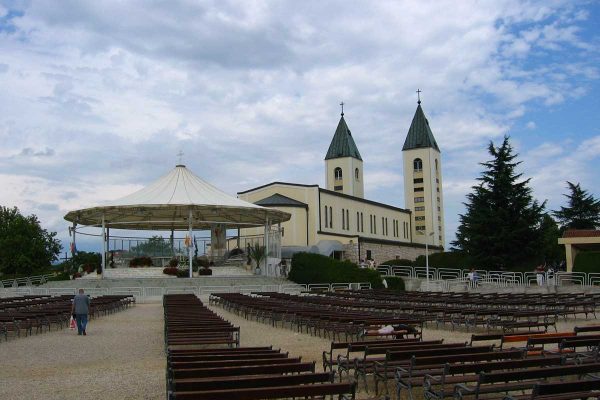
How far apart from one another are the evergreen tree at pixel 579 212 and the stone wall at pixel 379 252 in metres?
16.5

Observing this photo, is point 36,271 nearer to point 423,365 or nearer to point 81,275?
point 81,275

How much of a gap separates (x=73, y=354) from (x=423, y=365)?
8362 millimetres

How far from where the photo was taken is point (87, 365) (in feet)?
38.6

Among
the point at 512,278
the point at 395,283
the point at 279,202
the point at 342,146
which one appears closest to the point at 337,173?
the point at 342,146

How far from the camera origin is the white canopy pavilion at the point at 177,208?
4050cm

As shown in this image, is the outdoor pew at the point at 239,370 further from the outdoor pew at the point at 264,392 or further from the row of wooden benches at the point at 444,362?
the outdoor pew at the point at 264,392

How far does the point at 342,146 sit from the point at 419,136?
1011cm

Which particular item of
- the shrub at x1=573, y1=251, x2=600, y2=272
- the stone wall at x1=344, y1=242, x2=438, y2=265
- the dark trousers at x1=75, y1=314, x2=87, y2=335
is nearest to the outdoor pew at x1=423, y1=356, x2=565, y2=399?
the dark trousers at x1=75, y1=314, x2=87, y2=335

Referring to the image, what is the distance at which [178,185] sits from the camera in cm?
4416

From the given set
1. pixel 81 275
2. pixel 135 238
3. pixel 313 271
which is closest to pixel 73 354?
pixel 313 271

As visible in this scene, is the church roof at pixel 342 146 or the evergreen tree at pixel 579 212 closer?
the evergreen tree at pixel 579 212

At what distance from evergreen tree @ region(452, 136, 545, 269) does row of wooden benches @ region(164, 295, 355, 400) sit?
38.7m

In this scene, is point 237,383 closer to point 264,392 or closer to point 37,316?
point 264,392

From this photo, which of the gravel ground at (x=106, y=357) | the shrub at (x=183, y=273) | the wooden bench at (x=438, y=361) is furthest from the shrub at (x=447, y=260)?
the wooden bench at (x=438, y=361)
